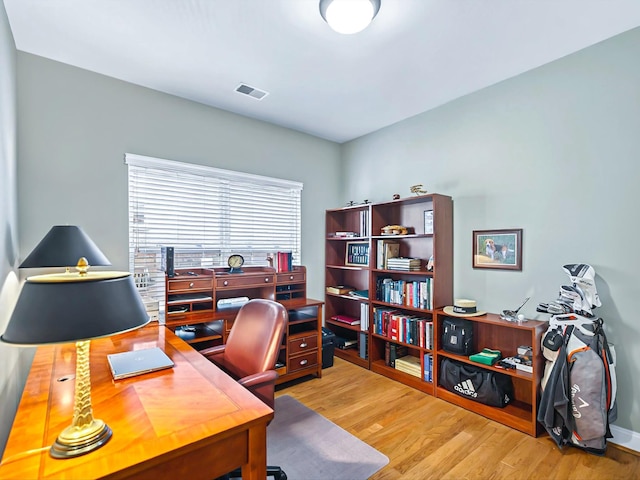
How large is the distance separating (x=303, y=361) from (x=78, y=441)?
7.88 feet

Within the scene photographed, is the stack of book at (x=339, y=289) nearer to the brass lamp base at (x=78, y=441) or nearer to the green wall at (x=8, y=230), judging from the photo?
the green wall at (x=8, y=230)

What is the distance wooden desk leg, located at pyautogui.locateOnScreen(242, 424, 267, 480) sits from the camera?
118 cm

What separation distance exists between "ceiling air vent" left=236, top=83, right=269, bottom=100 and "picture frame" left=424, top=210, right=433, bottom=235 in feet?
6.41

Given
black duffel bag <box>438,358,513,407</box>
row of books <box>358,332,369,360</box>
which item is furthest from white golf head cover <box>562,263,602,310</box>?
row of books <box>358,332,369,360</box>

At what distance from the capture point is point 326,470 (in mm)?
1989

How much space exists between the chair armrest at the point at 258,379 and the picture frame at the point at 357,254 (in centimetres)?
220

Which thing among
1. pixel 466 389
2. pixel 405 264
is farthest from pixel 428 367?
pixel 405 264

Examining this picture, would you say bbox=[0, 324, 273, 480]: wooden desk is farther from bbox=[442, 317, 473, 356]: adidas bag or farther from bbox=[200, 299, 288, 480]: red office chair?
bbox=[442, 317, 473, 356]: adidas bag

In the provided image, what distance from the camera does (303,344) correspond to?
10.6 feet

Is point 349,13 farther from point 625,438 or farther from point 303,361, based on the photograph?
point 625,438

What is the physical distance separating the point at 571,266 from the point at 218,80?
3149 millimetres

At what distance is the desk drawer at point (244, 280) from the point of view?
300 cm

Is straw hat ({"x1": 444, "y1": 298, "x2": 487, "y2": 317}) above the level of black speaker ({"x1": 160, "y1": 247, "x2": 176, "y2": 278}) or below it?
below

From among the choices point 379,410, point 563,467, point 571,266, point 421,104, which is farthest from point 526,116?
point 379,410
